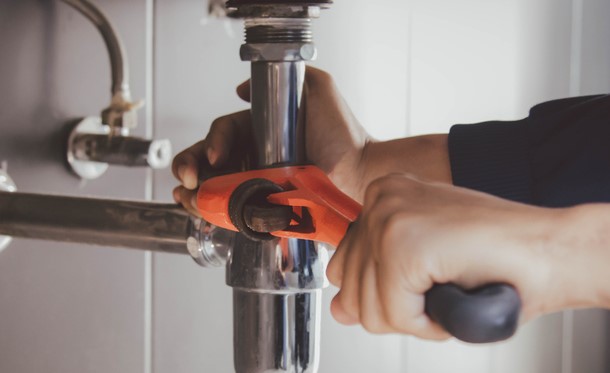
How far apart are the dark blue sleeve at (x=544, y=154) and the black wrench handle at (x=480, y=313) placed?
242 mm

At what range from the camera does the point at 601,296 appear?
0.92 feet

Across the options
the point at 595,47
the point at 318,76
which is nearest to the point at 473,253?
the point at 318,76

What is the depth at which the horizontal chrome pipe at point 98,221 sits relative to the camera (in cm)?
46

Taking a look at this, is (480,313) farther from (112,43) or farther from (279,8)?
(112,43)

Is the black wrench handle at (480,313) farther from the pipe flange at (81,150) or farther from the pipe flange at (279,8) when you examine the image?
the pipe flange at (81,150)

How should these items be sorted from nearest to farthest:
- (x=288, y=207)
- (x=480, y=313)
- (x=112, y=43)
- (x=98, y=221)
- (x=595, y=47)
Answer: (x=480, y=313)
(x=288, y=207)
(x=98, y=221)
(x=112, y=43)
(x=595, y=47)

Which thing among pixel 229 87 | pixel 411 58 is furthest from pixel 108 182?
pixel 411 58

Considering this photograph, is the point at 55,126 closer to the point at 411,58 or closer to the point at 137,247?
the point at 137,247

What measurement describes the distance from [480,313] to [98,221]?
0.27 metres

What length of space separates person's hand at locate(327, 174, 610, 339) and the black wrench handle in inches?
0.5

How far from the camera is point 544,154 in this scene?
52 cm

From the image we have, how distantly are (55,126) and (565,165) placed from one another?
0.32 meters

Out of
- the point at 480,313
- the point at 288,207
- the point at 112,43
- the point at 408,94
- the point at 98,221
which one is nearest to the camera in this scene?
the point at 480,313

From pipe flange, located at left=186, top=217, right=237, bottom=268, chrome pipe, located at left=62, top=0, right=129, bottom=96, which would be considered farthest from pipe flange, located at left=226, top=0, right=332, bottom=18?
chrome pipe, located at left=62, top=0, right=129, bottom=96
